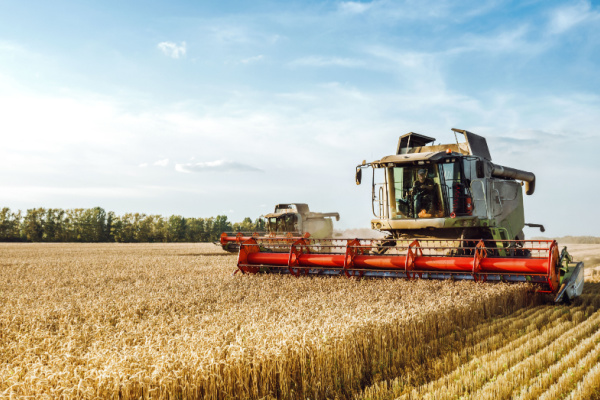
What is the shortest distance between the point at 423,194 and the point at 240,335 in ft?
19.3

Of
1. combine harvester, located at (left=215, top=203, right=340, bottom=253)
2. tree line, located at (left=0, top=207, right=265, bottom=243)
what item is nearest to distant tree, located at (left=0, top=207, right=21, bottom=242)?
tree line, located at (left=0, top=207, right=265, bottom=243)

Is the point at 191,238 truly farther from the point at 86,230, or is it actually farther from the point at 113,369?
the point at 113,369

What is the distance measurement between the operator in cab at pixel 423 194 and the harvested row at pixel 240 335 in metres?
2.08

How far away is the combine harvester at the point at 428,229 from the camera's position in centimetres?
736

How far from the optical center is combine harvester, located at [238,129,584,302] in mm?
7355

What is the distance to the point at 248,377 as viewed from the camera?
3.14 meters

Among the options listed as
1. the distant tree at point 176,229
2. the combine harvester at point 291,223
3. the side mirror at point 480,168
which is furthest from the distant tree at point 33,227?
the side mirror at point 480,168

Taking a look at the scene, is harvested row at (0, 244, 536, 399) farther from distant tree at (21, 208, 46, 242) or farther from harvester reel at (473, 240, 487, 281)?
distant tree at (21, 208, 46, 242)

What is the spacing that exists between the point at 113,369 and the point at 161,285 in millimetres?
4985

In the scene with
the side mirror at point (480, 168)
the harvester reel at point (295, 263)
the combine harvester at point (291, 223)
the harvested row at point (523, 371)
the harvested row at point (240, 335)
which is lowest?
the harvested row at point (523, 371)

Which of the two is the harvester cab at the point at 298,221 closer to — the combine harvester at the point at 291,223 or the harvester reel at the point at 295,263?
the combine harvester at the point at 291,223

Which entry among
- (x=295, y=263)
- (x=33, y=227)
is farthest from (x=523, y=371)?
(x=33, y=227)

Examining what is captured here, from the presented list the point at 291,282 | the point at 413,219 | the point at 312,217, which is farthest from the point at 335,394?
the point at 312,217

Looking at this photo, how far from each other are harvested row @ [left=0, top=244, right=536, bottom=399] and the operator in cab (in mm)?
2075
